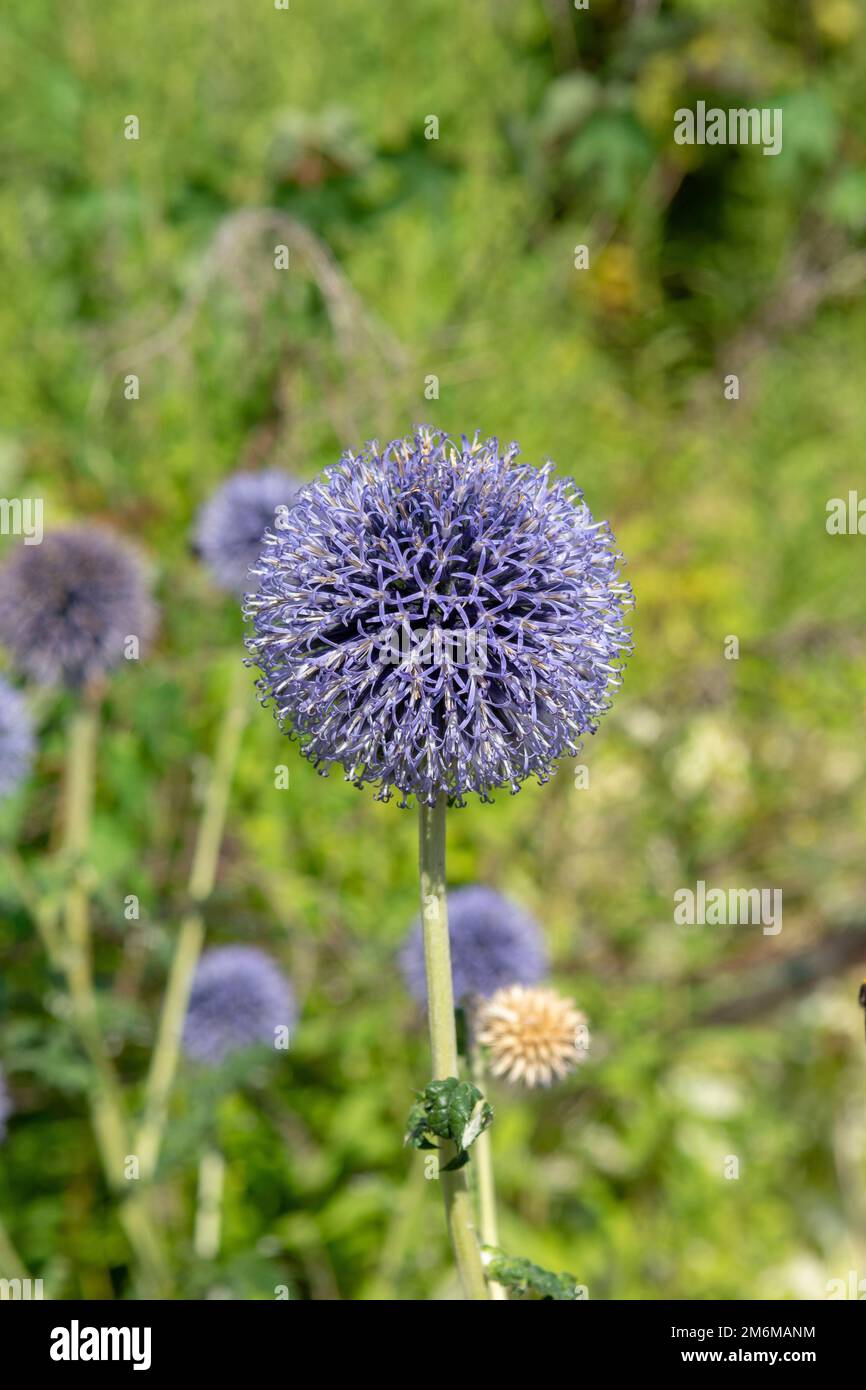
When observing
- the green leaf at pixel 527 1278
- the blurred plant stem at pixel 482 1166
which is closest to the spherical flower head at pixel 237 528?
the blurred plant stem at pixel 482 1166

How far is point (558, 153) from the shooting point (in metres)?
5.05

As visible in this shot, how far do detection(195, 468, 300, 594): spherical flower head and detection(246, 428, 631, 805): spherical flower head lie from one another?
124cm

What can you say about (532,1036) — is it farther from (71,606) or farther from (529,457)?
(529,457)

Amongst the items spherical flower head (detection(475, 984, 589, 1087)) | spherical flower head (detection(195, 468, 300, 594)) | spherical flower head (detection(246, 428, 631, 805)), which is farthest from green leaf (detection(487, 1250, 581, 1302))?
spherical flower head (detection(195, 468, 300, 594))

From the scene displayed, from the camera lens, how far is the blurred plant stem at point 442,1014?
1.25 metres

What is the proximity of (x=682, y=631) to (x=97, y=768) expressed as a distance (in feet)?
5.87

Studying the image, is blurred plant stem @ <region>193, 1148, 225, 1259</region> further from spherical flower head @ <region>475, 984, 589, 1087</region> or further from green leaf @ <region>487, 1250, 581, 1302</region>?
green leaf @ <region>487, 1250, 581, 1302</region>

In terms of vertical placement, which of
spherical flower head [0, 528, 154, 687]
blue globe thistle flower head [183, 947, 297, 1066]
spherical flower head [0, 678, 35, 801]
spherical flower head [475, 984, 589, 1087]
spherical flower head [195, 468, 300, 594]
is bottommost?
spherical flower head [475, 984, 589, 1087]

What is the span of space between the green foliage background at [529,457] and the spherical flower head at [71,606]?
0.17 meters

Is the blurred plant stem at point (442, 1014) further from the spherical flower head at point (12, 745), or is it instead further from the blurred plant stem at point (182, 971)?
the spherical flower head at point (12, 745)

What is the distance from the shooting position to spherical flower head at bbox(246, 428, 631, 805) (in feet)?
4.31

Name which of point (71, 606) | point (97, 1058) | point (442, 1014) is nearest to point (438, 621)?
point (442, 1014)

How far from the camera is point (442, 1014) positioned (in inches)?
49.2
